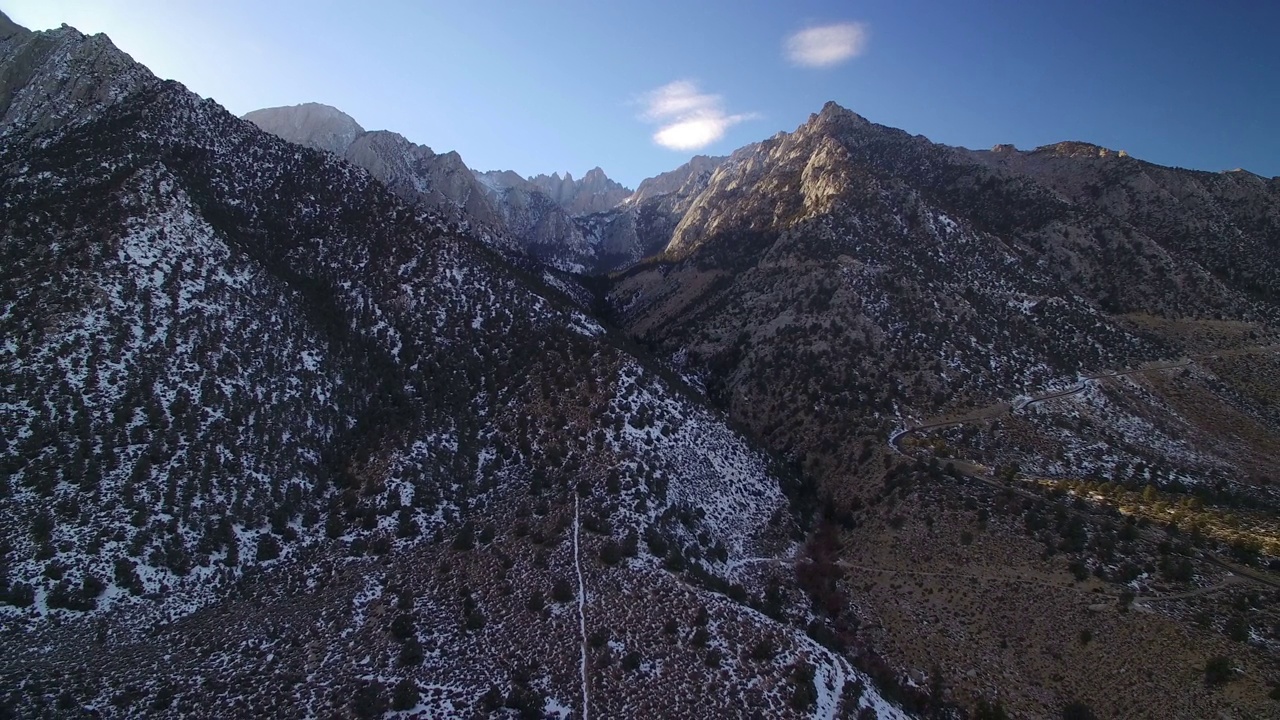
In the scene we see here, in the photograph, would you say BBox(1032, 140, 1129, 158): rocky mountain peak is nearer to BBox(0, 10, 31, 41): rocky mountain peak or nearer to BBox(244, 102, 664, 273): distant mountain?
BBox(244, 102, 664, 273): distant mountain

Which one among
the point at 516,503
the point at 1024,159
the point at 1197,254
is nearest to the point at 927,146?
the point at 1024,159

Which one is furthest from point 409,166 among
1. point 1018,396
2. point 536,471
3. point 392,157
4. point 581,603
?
point 581,603

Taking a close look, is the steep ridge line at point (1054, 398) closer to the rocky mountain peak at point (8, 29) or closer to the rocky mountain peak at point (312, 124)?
the rocky mountain peak at point (8, 29)

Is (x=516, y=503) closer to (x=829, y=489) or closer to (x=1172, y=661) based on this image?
(x=829, y=489)

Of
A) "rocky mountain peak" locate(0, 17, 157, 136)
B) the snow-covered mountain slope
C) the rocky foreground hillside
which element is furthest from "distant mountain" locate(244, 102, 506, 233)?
the snow-covered mountain slope

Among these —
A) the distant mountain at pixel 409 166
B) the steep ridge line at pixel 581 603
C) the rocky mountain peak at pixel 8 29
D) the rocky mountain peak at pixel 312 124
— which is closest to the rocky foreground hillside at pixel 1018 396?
the steep ridge line at pixel 581 603
